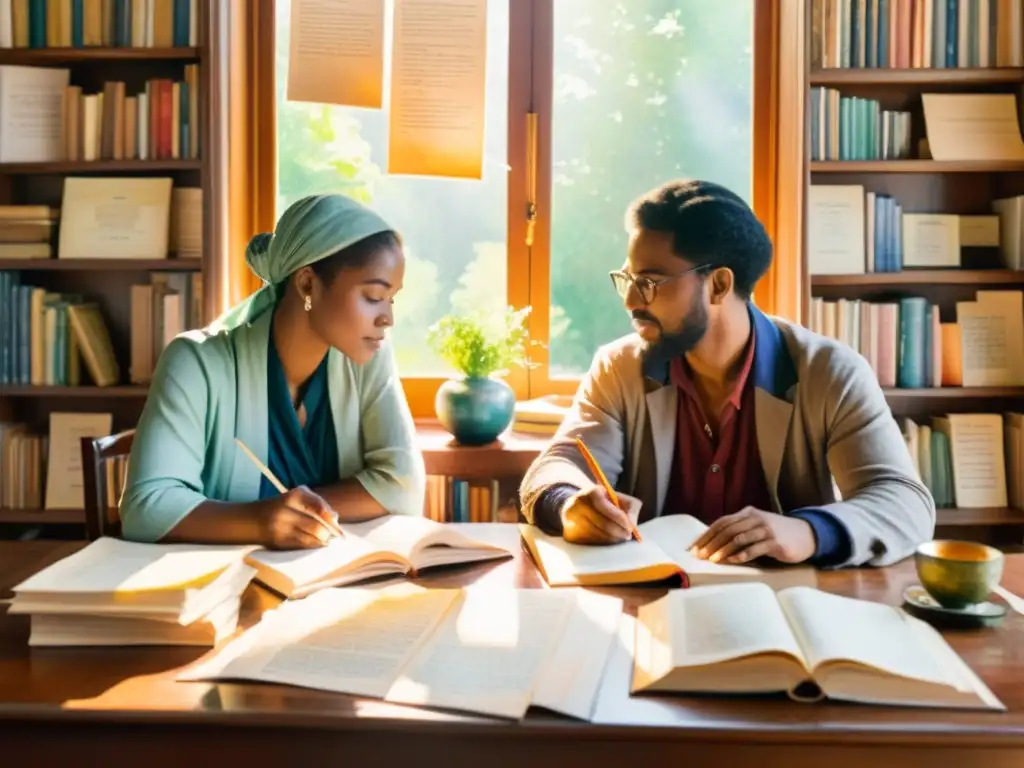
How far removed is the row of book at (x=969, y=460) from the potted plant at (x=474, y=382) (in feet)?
3.94

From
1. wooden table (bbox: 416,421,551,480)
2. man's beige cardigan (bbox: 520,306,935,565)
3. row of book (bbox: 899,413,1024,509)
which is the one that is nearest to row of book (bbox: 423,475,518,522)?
wooden table (bbox: 416,421,551,480)

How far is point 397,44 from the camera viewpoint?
10.6ft

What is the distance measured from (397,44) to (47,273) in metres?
1.26

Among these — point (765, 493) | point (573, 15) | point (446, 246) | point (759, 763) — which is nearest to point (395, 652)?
point (759, 763)

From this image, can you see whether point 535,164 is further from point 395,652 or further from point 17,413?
point 395,652

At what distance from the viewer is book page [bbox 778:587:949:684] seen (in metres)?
1.11

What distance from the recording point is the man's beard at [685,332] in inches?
82.0

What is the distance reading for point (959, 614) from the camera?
1.33m

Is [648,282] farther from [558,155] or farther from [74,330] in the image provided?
[74,330]

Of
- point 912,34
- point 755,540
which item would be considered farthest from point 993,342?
point 755,540

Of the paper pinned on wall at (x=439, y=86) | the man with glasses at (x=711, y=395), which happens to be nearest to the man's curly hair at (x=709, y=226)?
the man with glasses at (x=711, y=395)

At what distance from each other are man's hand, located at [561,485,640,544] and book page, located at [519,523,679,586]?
0.6 inches

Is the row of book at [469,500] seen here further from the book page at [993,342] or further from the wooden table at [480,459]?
the book page at [993,342]

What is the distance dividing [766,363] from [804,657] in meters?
1.00
